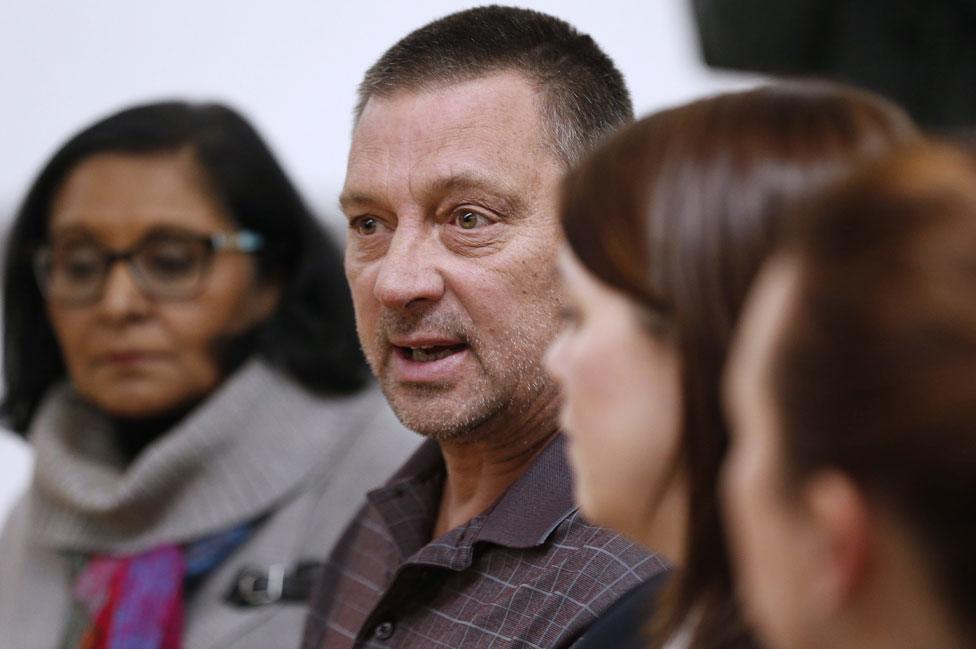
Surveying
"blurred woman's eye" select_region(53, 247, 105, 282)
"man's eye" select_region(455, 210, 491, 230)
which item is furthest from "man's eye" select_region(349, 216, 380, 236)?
"blurred woman's eye" select_region(53, 247, 105, 282)

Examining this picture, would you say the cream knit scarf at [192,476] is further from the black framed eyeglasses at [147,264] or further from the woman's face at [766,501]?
the woman's face at [766,501]

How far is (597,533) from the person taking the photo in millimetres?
1198

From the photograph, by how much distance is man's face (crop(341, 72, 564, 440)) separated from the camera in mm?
1306

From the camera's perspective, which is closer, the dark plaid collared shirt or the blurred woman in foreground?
the blurred woman in foreground

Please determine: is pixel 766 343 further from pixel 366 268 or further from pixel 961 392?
pixel 366 268

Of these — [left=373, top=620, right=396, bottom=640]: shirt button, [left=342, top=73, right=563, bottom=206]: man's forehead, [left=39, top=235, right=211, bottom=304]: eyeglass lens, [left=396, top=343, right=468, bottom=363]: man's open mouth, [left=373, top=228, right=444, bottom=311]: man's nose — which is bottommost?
[left=373, top=620, right=396, bottom=640]: shirt button

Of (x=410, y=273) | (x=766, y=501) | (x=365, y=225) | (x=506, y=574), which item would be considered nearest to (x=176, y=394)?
(x=365, y=225)

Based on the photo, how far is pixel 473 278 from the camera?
4.31 ft

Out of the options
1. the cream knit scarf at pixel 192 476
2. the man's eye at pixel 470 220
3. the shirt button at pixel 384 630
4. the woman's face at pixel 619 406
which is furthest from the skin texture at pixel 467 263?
the cream knit scarf at pixel 192 476

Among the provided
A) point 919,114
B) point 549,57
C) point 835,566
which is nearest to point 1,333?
point 549,57

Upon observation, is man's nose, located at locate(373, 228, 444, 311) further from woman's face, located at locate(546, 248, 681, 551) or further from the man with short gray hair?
woman's face, located at locate(546, 248, 681, 551)

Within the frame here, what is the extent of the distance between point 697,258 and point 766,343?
12 centimetres

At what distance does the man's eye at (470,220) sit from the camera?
133cm

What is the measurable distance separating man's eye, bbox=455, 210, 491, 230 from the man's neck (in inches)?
8.3
